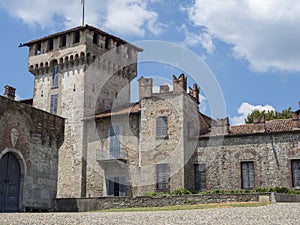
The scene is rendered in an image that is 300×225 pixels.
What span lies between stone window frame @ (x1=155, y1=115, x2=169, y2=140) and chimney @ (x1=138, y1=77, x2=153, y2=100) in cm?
207

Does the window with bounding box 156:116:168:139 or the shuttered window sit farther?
the window with bounding box 156:116:168:139

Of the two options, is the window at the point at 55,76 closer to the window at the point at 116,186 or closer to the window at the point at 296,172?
the window at the point at 116,186

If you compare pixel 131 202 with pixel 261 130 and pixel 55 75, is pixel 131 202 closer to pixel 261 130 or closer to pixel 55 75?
pixel 261 130

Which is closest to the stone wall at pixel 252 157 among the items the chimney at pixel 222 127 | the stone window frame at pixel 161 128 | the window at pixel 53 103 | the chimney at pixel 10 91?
the chimney at pixel 222 127

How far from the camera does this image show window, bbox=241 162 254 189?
98.2 ft

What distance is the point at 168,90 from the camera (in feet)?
108

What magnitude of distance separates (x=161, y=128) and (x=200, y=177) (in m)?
4.59

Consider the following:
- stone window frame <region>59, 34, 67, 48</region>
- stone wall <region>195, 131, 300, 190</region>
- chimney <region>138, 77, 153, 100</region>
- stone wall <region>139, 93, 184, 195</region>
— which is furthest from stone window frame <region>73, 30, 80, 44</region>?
stone wall <region>195, 131, 300, 190</region>

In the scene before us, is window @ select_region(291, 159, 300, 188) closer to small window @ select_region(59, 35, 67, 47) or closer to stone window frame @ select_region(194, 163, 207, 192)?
stone window frame @ select_region(194, 163, 207, 192)

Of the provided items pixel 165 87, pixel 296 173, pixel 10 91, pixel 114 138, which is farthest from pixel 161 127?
pixel 10 91

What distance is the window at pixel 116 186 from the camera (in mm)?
32812

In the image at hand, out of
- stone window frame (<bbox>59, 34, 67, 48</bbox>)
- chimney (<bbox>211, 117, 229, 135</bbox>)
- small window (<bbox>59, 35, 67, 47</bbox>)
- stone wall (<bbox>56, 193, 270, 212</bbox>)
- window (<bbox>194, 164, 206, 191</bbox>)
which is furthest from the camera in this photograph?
small window (<bbox>59, 35, 67, 47</bbox>)

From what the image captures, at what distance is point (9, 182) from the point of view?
68.9 feet

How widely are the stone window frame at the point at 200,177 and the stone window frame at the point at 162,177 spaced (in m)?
2.09
